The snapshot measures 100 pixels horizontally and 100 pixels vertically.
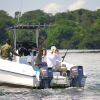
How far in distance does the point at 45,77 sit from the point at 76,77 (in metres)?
1.05

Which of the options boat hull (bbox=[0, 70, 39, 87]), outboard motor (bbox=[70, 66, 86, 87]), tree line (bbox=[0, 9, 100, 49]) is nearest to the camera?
boat hull (bbox=[0, 70, 39, 87])

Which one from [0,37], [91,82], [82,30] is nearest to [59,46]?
[82,30]

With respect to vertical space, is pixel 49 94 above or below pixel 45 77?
below

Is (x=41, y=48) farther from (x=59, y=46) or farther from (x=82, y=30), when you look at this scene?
(x=82, y=30)

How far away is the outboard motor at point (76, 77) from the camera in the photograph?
47.1 feet

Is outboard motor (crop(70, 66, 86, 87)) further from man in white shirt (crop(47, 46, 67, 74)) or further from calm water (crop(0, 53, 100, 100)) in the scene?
man in white shirt (crop(47, 46, 67, 74))

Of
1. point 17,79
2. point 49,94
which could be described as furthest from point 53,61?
point 49,94

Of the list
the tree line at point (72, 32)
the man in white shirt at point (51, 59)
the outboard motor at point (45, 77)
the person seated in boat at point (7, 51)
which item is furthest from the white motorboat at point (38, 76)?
the tree line at point (72, 32)

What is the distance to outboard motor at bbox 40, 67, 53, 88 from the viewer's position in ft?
45.7

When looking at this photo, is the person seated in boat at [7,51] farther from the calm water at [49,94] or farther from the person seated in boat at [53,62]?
the person seated in boat at [53,62]

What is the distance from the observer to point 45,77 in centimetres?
1390

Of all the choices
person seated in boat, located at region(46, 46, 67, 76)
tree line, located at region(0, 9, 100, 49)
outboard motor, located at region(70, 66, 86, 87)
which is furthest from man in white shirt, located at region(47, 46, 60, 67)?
tree line, located at region(0, 9, 100, 49)

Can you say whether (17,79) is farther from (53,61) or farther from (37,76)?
(53,61)

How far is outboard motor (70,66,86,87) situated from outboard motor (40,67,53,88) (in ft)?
2.45
